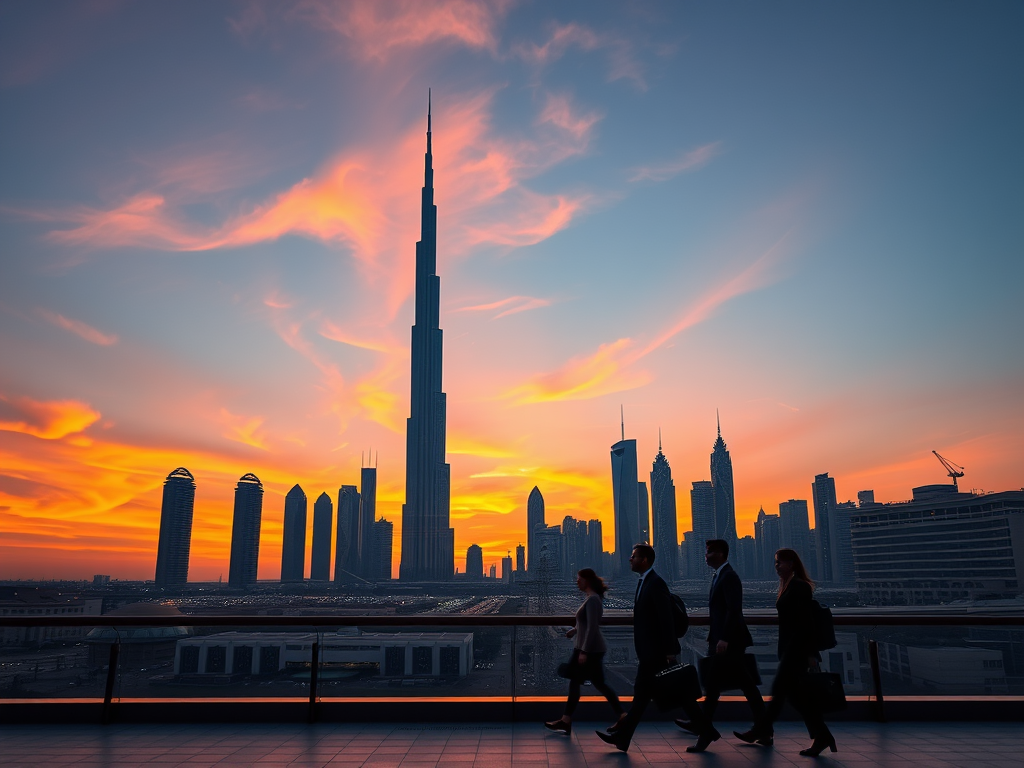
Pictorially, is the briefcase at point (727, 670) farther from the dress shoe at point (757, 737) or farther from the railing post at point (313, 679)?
the railing post at point (313, 679)

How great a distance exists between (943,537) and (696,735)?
11084 cm

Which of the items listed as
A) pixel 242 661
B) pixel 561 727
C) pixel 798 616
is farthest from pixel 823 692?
pixel 242 661

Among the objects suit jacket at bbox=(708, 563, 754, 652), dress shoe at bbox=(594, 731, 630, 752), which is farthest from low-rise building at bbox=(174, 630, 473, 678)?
suit jacket at bbox=(708, 563, 754, 652)

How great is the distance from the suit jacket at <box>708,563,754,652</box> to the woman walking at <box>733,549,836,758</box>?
35cm

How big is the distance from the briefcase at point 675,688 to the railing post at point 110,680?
5999mm

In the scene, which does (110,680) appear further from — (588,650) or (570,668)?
(588,650)

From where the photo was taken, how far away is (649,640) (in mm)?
6660

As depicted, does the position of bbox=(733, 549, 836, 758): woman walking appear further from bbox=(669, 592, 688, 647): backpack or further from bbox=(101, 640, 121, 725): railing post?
bbox=(101, 640, 121, 725): railing post

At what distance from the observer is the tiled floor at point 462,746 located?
20.1 ft

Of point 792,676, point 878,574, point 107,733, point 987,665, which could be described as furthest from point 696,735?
point 878,574

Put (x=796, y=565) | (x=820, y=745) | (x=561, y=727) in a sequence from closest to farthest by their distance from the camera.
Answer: (x=820, y=745) < (x=796, y=565) < (x=561, y=727)

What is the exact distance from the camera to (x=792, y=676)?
21.1 feet

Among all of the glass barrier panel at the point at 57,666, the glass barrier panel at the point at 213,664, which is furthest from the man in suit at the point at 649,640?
the glass barrier panel at the point at 57,666

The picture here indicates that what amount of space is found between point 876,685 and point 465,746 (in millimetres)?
4613
